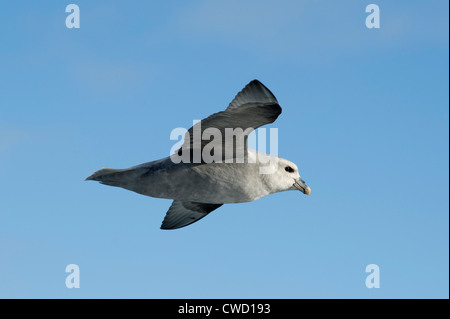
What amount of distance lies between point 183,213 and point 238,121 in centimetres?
397

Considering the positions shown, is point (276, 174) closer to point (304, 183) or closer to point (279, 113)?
point (304, 183)

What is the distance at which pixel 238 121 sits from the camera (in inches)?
485

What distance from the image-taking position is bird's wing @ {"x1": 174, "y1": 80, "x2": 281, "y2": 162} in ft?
38.5

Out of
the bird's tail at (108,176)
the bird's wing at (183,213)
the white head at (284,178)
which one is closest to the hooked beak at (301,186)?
the white head at (284,178)

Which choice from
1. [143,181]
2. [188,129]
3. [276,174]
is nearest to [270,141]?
[276,174]

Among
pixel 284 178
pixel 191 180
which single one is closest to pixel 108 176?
pixel 191 180

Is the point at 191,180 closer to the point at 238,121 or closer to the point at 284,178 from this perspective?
the point at 238,121

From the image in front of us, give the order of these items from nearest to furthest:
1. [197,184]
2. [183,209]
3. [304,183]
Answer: [197,184], [304,183], [183,209]

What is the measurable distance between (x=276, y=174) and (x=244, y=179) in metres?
0.93

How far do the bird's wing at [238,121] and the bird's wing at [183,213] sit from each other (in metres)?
2.46

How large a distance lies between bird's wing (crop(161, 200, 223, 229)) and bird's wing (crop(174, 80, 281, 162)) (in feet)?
8.06

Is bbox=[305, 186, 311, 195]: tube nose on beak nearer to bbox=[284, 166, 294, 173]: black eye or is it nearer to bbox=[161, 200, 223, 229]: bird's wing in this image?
bbox=[284, 166, 294, 173]: black eye

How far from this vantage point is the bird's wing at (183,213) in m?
15.4

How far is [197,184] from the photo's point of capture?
13.1m
